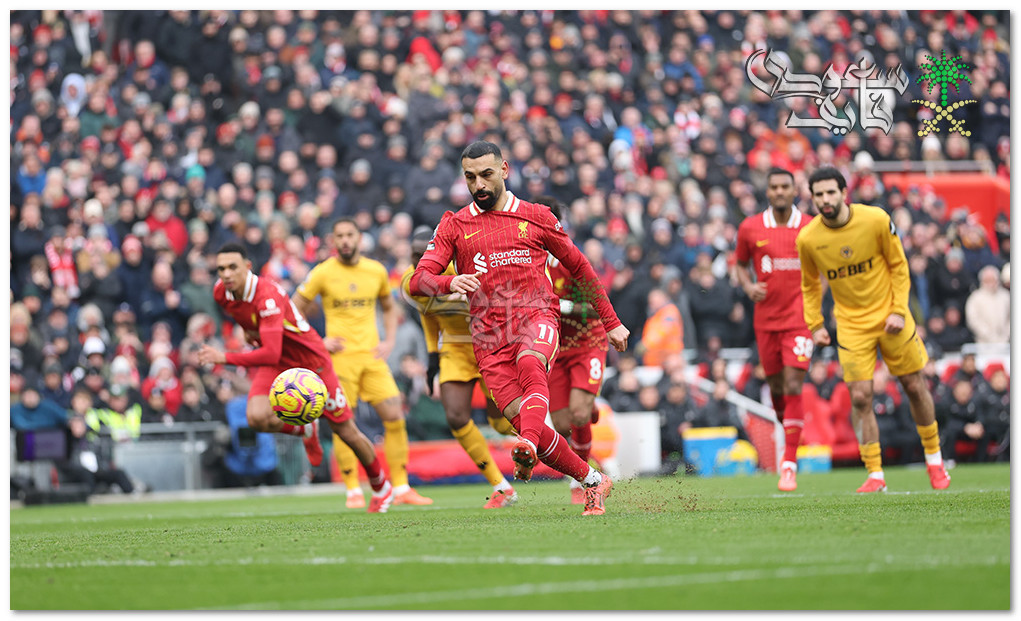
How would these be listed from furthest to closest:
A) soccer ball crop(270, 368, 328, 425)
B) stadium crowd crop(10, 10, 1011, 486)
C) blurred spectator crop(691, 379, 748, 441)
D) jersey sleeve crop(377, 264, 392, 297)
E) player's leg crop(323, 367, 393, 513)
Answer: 1. stadium crowd crop(10, 10, 1011, 486)
2. blurred spectator crop(691, 379, 748, 441)
3. jersey sleeve crop(377, 264, 392, 297)
4. player's leg crop(323, 367, 393, 513)
5. soccer ball crop(270, 368, 328, 425)

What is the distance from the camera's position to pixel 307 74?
2248 cm

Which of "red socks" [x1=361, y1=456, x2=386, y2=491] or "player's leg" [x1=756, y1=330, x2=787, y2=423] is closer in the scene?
"red socks" [x1=361, y1=456, x2=386, y2=491]

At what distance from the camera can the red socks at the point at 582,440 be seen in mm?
11133

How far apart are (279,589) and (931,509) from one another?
4488 mm

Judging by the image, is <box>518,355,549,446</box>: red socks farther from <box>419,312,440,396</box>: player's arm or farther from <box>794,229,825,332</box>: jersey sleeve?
<box>794,229,825,332</box>: jersey sleeve

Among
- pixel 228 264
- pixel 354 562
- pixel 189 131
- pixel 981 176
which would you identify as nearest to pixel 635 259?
pixel 981 176

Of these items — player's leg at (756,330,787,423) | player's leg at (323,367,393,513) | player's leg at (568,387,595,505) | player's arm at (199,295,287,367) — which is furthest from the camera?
player's leg at (756,330,787,423)

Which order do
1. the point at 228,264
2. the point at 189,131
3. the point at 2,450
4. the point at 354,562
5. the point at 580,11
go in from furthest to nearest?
the point at 580,11 < the point at 189,131 < the point at 228,264 < the point at 2,450 < the point at 354,562

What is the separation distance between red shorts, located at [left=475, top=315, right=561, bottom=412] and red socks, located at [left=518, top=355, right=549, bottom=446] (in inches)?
3.7

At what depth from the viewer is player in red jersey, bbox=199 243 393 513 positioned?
10.9 metres

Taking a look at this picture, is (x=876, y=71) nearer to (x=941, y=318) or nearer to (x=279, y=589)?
(x=279, y=589)

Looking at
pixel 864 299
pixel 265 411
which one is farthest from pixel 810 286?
pixel 265 411

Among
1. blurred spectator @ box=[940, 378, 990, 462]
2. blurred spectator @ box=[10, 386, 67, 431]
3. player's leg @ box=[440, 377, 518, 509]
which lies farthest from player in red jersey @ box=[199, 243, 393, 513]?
blurred spectator @ box=[940, 378, 990, 462]

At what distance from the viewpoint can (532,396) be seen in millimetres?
8562
